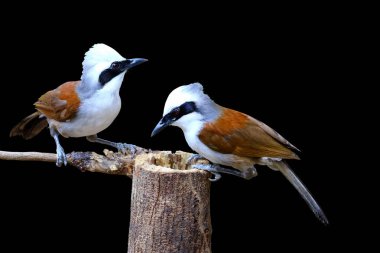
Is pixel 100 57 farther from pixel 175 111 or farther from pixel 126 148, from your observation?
pixel 126 148

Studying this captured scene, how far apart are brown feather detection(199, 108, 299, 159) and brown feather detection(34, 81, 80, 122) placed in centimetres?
108

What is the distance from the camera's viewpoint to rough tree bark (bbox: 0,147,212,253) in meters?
5.98

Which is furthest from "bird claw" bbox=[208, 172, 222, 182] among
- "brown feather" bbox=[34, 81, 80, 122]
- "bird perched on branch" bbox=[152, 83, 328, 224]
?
"brown feather" bbox=[34, 81, 80, 122]

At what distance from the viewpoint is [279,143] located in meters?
6.08

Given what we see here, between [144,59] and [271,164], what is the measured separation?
4.07 ft

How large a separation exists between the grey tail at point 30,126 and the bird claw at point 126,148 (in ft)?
2.16

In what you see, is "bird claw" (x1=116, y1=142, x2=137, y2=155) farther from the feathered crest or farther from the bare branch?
the feathered crest

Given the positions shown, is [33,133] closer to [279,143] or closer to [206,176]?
[206,176]

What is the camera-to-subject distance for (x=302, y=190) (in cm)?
614

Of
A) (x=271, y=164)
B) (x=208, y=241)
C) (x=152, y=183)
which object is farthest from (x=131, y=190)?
(x=271, y=164)

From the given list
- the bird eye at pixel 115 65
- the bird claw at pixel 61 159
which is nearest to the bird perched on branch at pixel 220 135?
the bird eye at pixel 115 65

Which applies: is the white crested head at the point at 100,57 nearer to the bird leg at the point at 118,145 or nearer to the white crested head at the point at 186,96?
the white crested head at the point at 186,96

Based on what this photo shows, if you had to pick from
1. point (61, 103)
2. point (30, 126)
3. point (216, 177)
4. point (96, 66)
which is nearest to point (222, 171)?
point (216, 177)

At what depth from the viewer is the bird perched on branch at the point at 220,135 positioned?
5.95 m
